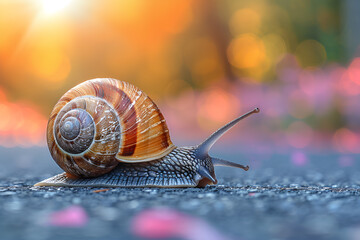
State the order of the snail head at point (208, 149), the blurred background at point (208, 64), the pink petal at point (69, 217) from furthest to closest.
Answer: the blurred background at point (208, 64) → the snail head at point (208, 149) → the pink petal at point (69, 217)

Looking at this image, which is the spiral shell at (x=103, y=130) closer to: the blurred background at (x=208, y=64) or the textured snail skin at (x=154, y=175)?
the textured snail skin at (x=154, y=175)

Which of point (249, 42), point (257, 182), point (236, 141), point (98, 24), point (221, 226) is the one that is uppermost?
point (98, 24)

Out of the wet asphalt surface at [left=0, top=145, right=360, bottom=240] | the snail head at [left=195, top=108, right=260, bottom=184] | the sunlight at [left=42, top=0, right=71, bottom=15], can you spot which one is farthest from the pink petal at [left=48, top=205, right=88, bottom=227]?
the sunlight at [left=42, top=0, right=71, bottom=15]

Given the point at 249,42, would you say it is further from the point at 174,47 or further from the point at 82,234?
the point at 82,234

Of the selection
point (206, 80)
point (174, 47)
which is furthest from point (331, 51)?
point (174, 47)

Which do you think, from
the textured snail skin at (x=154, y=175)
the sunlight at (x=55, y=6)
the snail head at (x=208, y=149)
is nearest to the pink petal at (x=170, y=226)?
the textured snail skin at (x=154, y=175)

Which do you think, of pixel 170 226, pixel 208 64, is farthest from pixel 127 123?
pixel 208 64
